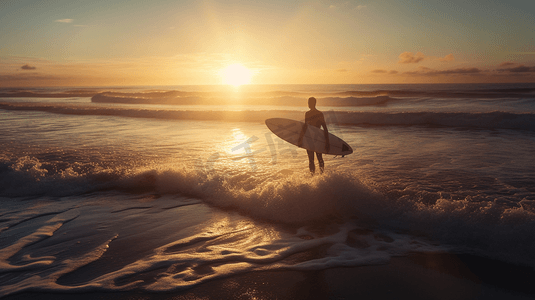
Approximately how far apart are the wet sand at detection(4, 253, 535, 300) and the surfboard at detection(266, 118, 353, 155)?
3.59 m

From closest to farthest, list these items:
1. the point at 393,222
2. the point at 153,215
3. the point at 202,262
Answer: the point at 202,262 < the point at 393,222 < the point at 153,215

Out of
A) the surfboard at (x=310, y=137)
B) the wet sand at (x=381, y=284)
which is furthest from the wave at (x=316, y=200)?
the surfboard at (x=310, y=137)

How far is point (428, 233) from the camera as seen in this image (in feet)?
14.7

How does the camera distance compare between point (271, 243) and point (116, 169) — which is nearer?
point (271, 243)

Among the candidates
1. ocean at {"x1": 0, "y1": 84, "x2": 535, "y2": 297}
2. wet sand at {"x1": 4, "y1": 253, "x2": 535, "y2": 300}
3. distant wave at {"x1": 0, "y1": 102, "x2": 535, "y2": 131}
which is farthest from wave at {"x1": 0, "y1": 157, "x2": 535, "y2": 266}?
distant wave at {"x1": 0, "y1": 102, "x2": 535, "y2": 131}

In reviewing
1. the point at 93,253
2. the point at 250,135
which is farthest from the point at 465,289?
the point at 250,135

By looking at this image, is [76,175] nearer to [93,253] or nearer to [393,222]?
[93,253]

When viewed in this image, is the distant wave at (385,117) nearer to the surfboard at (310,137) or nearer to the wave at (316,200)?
the surfboard at (310,137)

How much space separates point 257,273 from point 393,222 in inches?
99.3

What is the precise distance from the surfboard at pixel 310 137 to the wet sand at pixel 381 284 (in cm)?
359

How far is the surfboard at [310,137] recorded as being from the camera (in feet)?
22.8

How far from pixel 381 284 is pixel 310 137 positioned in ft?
13.5

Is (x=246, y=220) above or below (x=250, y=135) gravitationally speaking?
below

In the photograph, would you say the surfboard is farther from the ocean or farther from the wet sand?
the wet sand
